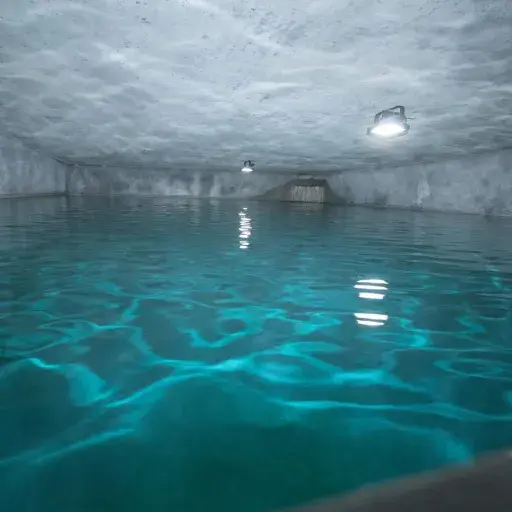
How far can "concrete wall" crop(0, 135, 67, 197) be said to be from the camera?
11.1 metres

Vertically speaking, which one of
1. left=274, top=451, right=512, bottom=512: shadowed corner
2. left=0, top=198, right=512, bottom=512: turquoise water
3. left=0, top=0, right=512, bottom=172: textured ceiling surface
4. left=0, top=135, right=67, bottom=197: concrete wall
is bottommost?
left=0, top=198, right=512, bottom=512: turquoise water

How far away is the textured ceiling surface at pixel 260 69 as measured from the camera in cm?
348

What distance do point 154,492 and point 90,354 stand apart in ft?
3.33

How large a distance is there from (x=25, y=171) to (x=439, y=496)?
47.0ft

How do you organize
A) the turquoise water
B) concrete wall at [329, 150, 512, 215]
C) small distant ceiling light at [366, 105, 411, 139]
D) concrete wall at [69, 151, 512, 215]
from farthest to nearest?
concrete wall at [69, 151, 512, 215]
concrete wall at [329, 150, 512, 215]
small distant ceiling light at [366, 105, 411, 139]
the turquoise water

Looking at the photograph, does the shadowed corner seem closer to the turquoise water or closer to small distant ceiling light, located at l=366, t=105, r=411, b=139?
the turquoise water

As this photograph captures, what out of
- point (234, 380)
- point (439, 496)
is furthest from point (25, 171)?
point (439, 496)

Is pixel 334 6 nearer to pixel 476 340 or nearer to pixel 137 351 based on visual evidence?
pixel 476 340

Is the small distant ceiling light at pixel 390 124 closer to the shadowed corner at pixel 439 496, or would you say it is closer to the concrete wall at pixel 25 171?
the shadowed corner at pixel 439 496

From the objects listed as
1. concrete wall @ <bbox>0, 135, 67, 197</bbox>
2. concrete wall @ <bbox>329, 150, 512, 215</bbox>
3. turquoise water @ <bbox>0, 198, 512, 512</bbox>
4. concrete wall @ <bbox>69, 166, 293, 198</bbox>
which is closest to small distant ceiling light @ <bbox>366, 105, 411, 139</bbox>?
turquoise water @ <bbox>0, 198, 512, 512</bbox>

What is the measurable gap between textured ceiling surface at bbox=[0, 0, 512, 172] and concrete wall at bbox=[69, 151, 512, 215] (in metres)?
1.37

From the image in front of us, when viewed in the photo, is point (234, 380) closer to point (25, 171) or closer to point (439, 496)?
point (439, 496)

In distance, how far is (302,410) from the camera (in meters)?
1.55

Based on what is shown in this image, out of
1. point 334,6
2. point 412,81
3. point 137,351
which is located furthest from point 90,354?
point 412,81
